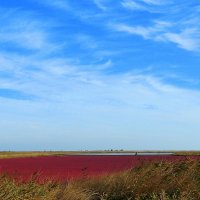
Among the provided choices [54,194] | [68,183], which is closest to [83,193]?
[68,183]

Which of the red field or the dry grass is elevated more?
the red field

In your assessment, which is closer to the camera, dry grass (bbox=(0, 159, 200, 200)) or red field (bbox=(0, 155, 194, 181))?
dry grass (bbox=(0, 159, 200, 200))

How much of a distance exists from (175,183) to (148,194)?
1.18 m

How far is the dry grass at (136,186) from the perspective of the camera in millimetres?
12727

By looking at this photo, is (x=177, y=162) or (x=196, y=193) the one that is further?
(x=177, y=162)

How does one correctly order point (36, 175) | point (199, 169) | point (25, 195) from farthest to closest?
1. point (199, 169)
2. point (36, 175)
3. point (25, 195)

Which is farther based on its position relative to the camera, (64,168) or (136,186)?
(64,168)

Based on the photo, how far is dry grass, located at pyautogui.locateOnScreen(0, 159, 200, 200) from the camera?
1273 centimetres

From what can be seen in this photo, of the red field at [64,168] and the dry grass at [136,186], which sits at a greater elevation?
the red field at [64,168]

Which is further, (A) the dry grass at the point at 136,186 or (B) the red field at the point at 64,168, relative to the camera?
(B) the red field at the point at 64,168

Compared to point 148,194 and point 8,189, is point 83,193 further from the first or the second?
point 8,189

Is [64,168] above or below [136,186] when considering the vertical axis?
above

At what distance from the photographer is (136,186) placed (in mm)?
14727

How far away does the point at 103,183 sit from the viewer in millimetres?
15383
